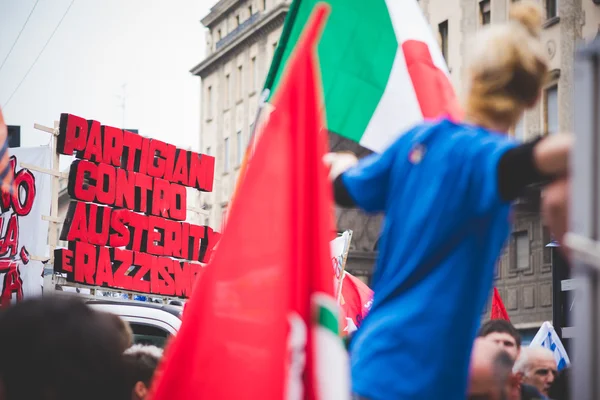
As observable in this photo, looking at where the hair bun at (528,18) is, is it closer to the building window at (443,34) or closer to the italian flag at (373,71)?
the italian flag at (373,71)

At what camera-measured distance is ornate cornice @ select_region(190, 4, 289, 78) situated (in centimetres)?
4297

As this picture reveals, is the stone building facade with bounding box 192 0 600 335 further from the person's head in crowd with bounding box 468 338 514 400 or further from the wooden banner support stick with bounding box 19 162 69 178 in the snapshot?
the person's head in crowd with bounding box 468 338 514 400

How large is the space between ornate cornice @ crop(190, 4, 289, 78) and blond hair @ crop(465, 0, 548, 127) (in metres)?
39.5

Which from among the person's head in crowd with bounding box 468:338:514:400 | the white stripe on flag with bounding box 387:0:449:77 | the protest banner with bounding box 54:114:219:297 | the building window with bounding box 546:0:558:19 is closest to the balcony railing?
the building window with bounding box 546:0:558:19

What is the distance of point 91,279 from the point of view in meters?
17.9

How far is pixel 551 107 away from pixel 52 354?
84.2ft

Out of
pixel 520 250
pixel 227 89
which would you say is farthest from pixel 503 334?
pixel 227 89

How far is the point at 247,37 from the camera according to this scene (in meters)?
45.7

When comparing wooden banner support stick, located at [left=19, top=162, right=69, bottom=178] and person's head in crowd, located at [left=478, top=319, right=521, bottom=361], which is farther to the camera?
wooden banner support stick, located at [left=19, top=162, right=69, bottom=178]

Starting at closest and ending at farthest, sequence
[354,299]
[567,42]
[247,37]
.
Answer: [354,299] → [567,42] → [247,37]

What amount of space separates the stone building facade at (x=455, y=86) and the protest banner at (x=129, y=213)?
1.19m

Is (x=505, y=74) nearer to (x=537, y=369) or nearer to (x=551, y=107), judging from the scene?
(x=537, y=369)

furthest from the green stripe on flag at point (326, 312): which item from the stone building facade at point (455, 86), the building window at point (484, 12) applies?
the building window at point (484, 12)

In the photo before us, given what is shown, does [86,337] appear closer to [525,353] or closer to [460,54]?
[525,353]
